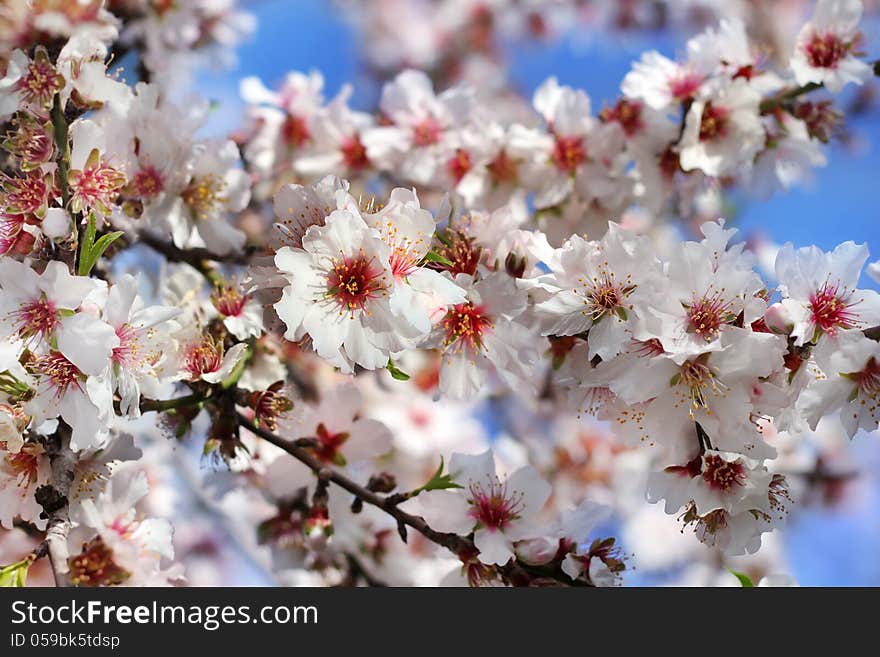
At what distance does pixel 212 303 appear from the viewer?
5.71 ft

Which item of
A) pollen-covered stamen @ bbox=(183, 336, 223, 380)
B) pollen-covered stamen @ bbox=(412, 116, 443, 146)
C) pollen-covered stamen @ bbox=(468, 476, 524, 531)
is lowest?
pollen-covered stamen @ bbox=(468, 476, 524, 531)

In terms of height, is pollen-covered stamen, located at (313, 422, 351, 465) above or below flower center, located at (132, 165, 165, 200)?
below

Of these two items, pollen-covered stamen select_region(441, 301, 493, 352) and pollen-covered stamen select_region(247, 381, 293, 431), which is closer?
pollen-covered stamen select_region(441, 301, 493, 352)

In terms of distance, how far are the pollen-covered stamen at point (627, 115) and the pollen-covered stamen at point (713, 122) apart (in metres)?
0.18

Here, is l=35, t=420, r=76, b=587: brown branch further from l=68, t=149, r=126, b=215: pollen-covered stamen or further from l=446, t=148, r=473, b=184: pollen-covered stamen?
l=446, t=148, r=473, b=184: pollen-covered stamen

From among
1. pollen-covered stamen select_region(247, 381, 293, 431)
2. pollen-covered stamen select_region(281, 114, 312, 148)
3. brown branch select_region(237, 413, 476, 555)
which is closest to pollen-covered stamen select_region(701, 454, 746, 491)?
brown branch select_region(237, 413, 476, 555)

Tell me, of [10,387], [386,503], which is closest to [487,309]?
[386,503]

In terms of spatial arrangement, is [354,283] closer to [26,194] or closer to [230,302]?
[230,302]

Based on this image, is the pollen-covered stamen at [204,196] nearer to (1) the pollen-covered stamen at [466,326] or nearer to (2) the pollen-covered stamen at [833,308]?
(1) the pollen-covered stamen at [466,326]

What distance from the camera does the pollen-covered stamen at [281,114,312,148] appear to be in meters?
2.53

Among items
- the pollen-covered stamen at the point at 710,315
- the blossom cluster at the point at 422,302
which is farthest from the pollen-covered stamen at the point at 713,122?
the pollen-covered stamen at the point at 710,315

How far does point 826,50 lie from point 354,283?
4.53 ft

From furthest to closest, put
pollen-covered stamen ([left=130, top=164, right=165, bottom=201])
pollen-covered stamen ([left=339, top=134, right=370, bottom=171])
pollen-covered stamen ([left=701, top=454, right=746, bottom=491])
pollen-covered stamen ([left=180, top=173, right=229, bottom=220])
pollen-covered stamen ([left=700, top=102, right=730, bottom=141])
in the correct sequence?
1. pollen-covered stamen ([left=339, top=134, right=370, bottom=171])
2. pollen-covered stamen ([left=700, top=102, right=730, bottom=141])
3. pollen-covered stamen ([left=180, top=173, right=229, bottom=220])
4. pollen-covered stamen ([left=130, top=164, right=165, bottom=201])
5. pollen-covered stamen ([left=701, top=454, right=746, bottom=491])

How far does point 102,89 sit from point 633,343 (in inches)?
42.0
